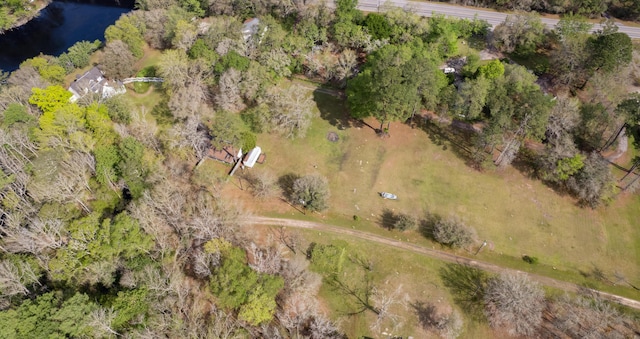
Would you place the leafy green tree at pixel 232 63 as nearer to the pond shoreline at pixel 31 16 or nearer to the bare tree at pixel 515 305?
the bare tree at pixel 515 305

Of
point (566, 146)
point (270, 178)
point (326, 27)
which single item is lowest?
point (270, 178)

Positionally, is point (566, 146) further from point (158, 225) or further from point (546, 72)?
point (158, 225)

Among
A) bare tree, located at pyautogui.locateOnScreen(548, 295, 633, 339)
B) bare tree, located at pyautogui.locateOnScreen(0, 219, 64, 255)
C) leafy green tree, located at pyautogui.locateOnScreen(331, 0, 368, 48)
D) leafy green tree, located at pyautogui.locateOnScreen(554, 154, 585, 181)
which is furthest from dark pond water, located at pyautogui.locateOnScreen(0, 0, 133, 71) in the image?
bare tree, located at pyautogui.locateOnScreen(548, 295, 633, 339)

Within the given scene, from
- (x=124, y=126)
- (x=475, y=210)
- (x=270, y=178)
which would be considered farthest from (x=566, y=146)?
(x=124, y=126)

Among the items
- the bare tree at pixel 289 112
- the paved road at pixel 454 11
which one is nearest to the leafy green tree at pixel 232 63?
the bare tree at pixel 289 112

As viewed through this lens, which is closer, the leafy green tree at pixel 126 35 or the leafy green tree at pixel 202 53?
the leafy green tree at pixel 202 53

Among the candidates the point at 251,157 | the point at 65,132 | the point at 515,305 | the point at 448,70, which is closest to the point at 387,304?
the point at 515,305
